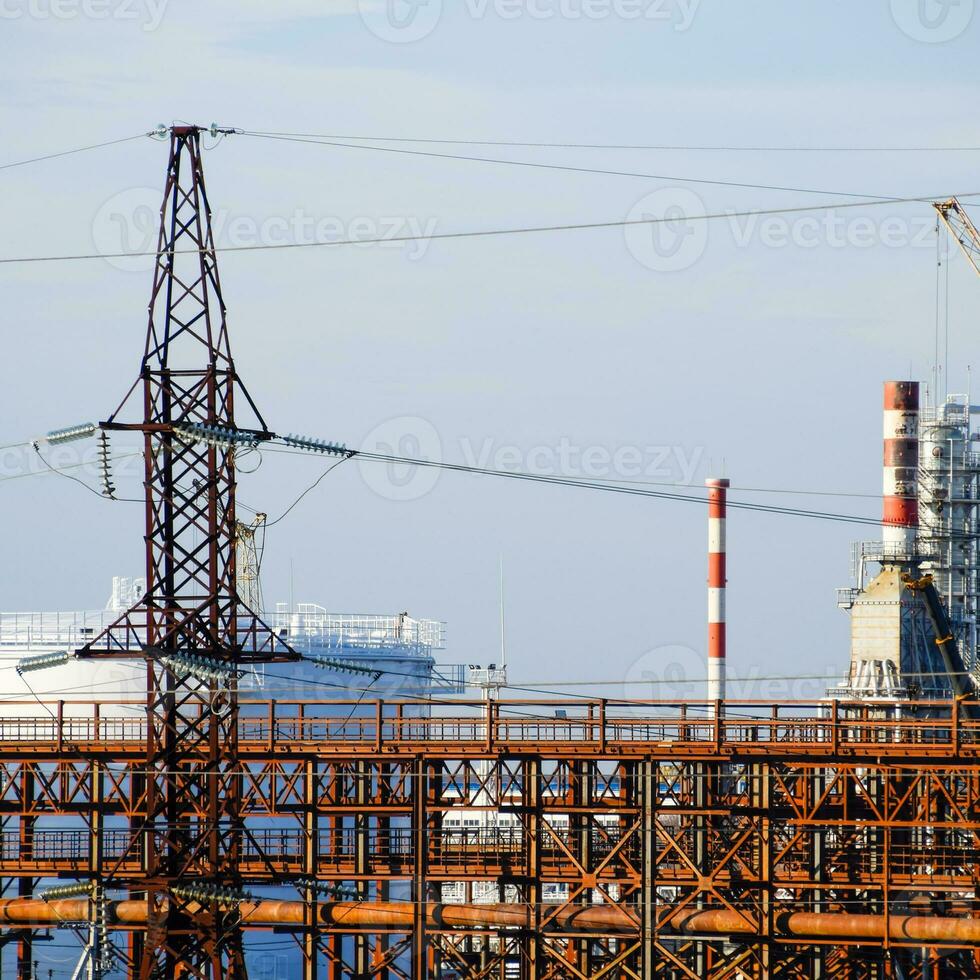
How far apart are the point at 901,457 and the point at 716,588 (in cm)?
1171

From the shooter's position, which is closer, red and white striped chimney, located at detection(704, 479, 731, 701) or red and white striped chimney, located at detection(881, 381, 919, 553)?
red and white striped chimney, located at detection(881, 381, 919, 553)

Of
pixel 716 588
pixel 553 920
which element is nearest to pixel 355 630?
pixel 716 588

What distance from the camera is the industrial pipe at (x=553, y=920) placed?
1081 inches

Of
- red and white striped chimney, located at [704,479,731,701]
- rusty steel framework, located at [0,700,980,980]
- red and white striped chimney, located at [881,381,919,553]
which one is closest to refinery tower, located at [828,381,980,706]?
red and white striped chimney, located at [881,381,919,553]

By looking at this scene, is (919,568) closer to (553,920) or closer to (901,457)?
(901,457)

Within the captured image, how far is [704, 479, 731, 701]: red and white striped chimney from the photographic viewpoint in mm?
60156

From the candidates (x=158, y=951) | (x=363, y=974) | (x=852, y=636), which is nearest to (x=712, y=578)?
(x=852, y=636)

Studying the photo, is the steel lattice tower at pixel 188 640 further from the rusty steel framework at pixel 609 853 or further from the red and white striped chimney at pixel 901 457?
the red and white striped chimney at pixel 901 457

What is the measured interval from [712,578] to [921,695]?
1475 centimetres

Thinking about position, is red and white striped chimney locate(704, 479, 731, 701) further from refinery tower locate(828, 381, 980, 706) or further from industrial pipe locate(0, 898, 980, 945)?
industrial pipe locate(0, 898, 980, 945)

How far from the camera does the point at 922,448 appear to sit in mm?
55031

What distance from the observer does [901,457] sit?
165ft

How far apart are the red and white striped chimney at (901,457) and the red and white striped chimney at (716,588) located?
1028 cm

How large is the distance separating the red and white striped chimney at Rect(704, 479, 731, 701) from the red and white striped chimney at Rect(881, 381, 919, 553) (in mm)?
10283
